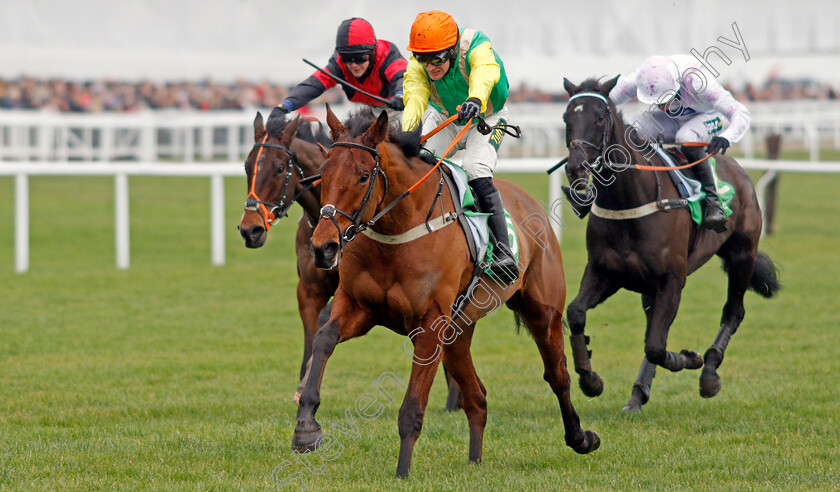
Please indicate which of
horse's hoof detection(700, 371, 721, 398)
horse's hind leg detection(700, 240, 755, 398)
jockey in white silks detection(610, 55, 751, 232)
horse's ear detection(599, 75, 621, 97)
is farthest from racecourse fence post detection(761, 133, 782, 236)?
horse's ear detection(599, 75, 621, 97)

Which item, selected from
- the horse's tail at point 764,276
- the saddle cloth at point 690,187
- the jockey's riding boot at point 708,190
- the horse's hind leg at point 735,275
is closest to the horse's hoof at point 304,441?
the saddle cloth at point 690,187

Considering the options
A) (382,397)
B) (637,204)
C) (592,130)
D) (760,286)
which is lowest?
(382,397)

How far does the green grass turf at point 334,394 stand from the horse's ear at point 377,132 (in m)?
1.40

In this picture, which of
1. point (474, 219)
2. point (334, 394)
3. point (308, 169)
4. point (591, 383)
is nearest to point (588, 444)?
point (591, 383)

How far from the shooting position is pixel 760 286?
7.48 meters

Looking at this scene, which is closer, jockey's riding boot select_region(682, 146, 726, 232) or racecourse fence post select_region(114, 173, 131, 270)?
jockey's riding boot select_region(682, 146, 726, 232)

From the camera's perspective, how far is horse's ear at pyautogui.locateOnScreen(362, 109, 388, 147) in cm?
439

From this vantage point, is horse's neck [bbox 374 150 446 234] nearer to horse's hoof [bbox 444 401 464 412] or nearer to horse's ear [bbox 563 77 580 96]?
horse's ear [bbox 563 77 580 96]

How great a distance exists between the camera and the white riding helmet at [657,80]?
6.66 m

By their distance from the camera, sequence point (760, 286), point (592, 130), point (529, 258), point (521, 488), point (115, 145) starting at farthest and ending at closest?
1. point (115, 145)
2. point (760, 286)
3. point (592, 130)
4. point (529, 258)
5. point (521, 488)

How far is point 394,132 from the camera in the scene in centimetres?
468

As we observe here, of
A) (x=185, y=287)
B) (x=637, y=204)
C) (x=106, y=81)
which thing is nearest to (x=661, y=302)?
(x=637, y=204)

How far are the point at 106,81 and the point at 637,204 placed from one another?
20827 mm

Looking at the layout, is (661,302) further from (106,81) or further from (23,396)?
(106,81)
